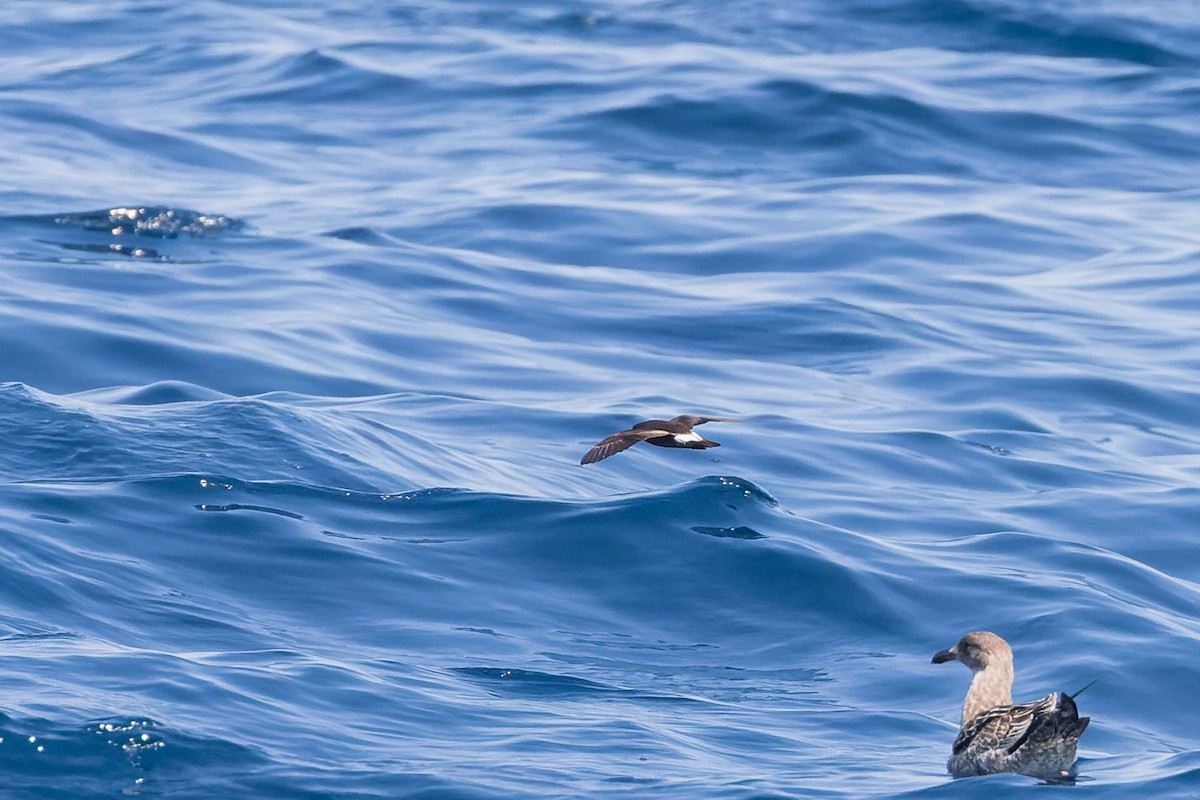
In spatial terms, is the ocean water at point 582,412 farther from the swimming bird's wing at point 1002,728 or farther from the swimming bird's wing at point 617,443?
the swimming bird's wing at point 617,443

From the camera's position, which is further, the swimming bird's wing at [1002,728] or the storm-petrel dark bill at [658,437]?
the storm-petrel dark bill at [658,437]

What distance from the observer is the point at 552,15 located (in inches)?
1110

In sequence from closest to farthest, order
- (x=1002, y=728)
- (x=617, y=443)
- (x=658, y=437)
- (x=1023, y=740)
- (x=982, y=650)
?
(x=1023, y=740), (x=1002, y=728), (x=982, y=650), (x=617, y=443), (x=658, y=437)

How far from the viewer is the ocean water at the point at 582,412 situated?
7.77 metres

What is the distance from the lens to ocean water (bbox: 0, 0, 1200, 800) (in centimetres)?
777

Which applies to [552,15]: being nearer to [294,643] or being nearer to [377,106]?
[377,106]

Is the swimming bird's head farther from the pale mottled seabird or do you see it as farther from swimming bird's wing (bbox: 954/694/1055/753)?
swimming bird's wing (bbox: 954/694/1055/753)

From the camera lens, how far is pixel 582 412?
13086mm

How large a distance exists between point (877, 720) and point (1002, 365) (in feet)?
22.6

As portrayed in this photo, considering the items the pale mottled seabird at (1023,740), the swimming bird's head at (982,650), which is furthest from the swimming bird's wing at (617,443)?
the pale mottled seabird at (1023,740)

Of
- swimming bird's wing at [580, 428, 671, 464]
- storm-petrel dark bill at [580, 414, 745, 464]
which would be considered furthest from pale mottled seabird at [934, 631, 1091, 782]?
swimming bird's wing at [580, 428, 671, 464]

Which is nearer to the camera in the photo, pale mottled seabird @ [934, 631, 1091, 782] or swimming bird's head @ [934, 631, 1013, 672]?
pale mottled seabird @ [934, 631, 1091, 782]

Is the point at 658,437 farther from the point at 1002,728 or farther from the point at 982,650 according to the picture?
the point at 1002,728

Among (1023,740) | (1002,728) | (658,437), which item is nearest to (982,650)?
(1002,728)
